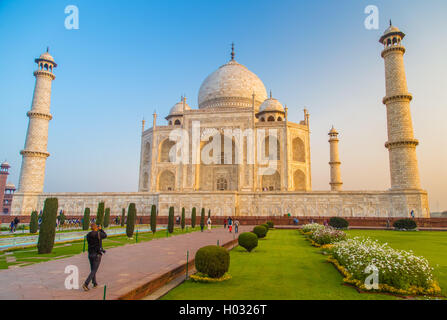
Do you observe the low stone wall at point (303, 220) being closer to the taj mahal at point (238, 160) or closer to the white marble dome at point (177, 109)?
the taj mahal at point (238, 160)

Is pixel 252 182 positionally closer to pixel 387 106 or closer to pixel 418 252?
pixel 387 106

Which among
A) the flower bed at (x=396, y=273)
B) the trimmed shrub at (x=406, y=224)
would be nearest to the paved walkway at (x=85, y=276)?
the flower bed at (x=396, y=273)

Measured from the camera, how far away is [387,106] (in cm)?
2395

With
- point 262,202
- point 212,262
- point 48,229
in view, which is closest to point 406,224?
point 262,202

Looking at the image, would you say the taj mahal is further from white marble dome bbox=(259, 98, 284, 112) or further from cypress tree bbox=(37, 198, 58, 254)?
cypress tree bbox=(37, 198, 58, 254)

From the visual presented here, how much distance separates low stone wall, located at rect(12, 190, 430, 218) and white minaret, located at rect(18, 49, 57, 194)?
143 centimetres

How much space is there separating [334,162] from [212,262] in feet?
104

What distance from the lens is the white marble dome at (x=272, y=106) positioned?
34.0 meters

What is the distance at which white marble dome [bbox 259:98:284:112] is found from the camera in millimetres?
33956

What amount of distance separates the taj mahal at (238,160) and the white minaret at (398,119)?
74mm

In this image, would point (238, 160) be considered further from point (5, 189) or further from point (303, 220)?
point (5, 189)

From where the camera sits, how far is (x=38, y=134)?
90.6ft
